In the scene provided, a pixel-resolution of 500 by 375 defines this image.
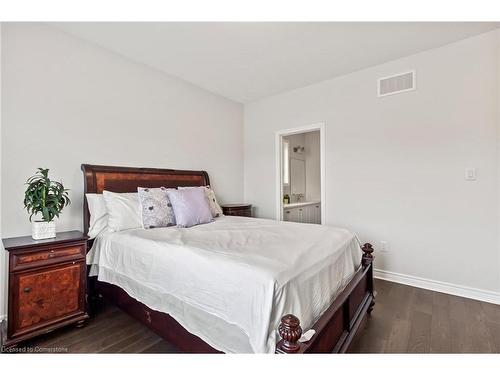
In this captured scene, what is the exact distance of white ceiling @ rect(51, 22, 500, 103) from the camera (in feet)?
7.66

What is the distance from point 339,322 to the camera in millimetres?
1531

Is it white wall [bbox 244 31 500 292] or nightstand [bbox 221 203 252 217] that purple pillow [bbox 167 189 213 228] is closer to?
nightstand [bbox 221 203 252 217]

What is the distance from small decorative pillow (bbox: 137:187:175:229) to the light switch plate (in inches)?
122

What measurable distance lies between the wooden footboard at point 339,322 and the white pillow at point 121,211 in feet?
6.08

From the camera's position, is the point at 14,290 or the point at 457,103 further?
the point at 457,103

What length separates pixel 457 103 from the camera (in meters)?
2.60

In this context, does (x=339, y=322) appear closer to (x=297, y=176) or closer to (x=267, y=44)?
(x=267, y=44)

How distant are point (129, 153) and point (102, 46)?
3.84ft

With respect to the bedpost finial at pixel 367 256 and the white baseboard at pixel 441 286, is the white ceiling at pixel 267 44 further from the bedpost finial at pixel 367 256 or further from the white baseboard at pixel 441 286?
the white baseboard at pixel 441 286

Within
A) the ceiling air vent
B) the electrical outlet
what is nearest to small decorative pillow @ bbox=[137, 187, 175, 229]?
the electrical outlet

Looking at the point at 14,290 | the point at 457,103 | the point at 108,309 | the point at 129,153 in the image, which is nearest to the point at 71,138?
the point at 129,153

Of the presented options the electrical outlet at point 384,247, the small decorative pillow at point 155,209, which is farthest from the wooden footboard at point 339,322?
the small decorative pillow at point 155,209

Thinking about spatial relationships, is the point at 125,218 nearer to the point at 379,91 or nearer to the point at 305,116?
the point at 305,116
